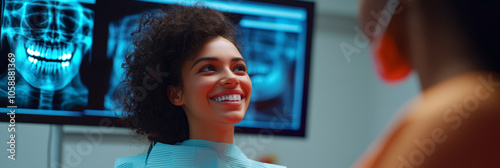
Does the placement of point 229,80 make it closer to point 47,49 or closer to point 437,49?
point 47,49

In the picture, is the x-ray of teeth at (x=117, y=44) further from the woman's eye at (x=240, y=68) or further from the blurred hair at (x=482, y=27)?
the blurred hair at (x=482, y=27)

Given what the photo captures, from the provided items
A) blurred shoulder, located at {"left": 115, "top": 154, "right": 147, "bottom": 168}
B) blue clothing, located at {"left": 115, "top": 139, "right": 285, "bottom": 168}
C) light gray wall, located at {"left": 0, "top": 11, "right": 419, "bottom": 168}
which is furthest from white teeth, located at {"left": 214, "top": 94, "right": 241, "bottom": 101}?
light gray wall, located at {"left": 0, "top": 11, "right": 419, "bottom": 168}

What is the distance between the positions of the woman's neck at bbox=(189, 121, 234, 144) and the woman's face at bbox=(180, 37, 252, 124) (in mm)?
15

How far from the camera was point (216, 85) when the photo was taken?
104cm

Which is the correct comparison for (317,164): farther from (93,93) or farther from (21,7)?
(21,7)

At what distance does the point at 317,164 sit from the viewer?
2.97 meters

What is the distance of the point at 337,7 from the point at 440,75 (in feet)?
9.32

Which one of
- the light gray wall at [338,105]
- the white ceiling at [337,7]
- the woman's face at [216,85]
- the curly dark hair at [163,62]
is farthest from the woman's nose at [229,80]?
the white ceiling at [337,7]

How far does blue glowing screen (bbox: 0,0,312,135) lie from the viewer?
1.34 m

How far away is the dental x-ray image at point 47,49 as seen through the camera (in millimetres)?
1341

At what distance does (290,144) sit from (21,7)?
1.90 metres

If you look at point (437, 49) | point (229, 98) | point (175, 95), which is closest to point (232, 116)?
point (229, 98)

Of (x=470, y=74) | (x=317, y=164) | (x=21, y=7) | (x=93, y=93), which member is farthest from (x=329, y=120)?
(x=470, y=74)

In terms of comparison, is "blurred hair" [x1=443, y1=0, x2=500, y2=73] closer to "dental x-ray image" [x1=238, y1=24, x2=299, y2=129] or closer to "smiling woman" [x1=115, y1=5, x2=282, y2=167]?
"smiling woman" [x1=115, y1=5, x2=282, y2=167]
